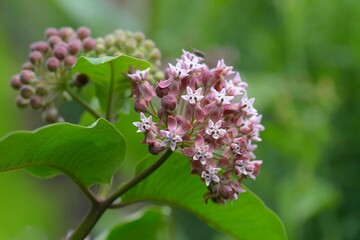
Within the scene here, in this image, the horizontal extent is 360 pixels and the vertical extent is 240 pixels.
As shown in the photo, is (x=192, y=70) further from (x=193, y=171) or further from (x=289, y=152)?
(x=289, y=152)

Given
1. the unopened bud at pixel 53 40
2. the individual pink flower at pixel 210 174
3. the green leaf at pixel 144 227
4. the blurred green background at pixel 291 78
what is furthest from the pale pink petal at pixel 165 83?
the blurred green background at pixel 291 78

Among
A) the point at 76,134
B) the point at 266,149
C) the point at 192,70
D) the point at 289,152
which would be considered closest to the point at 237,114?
the point at 192,70

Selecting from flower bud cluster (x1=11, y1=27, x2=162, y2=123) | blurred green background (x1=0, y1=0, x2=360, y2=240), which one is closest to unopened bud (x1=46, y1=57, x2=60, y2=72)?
flower bud cluster (x1=11, y1=27, x2=162, y2=123)

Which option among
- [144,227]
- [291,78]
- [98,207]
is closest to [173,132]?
[98,207]

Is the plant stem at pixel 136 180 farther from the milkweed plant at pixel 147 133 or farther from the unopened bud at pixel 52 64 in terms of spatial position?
the unopened bud at pixel 52 64

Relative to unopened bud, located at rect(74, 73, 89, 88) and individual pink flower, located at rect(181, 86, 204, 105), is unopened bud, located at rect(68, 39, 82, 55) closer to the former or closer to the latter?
unopened bud, located at rect(74, 73, 89, 88)

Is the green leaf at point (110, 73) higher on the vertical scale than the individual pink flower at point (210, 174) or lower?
higher

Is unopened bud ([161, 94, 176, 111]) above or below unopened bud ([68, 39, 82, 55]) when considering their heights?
below

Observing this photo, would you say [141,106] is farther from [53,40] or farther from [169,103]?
[53,40]
